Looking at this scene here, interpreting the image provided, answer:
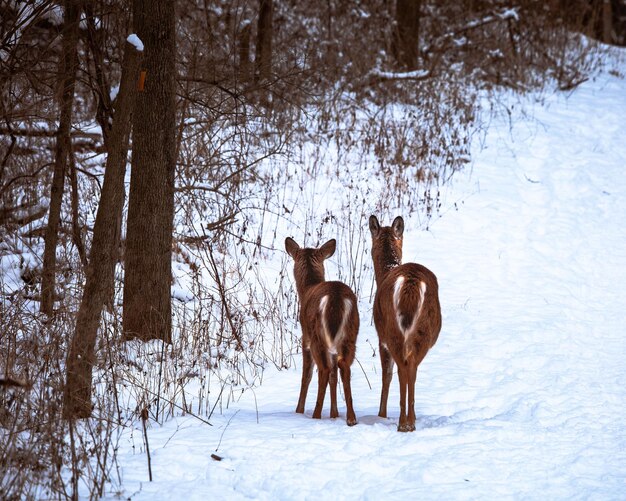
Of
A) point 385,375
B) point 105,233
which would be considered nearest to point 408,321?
point 385,375

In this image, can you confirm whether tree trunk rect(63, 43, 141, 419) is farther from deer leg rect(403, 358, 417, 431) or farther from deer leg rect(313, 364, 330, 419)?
deer leg rect(403, 358, 417, 431)

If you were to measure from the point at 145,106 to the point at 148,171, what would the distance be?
0.63 m

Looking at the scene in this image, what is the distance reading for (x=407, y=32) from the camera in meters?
18.6

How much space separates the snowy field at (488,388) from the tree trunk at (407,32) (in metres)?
4.56

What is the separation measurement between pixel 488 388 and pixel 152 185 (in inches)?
152

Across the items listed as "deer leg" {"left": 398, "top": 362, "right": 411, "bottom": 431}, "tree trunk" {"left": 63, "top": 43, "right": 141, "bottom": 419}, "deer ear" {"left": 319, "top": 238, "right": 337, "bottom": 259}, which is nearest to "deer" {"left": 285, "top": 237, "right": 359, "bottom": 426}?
"deer leg" {"left": 398, "top": 362, "right": 411, "bottom": 431}

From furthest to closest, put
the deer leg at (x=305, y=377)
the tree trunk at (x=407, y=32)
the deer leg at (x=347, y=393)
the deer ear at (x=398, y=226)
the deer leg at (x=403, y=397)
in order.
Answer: the tree trunk at (x=407, y=32) < the deer ear at (x=398, y=226) < the deer leg at (x=305, y=377) < the deer leg at (x=347, y=393) < the deer leg at (x=403, y=397)

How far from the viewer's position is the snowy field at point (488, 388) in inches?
193

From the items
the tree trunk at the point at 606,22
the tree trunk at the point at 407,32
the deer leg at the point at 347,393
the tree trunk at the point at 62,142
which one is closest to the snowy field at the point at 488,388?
the deer leg at the point at 347,393

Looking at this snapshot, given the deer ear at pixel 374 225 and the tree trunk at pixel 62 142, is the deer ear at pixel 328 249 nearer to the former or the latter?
the deer ear at pixel 374 225

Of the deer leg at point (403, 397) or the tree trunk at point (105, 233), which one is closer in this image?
the tree trunk at point (105, 233)

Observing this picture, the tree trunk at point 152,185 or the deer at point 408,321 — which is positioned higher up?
the tree trunk at point 152,185

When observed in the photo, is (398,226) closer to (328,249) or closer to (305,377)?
(328,249)

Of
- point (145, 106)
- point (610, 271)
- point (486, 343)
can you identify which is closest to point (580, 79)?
point (610, 271)
